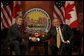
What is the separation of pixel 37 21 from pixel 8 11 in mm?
1262

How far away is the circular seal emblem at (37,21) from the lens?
236 inches

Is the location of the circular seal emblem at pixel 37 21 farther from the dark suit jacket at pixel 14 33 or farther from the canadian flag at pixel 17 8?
the dark suit jacket at pixel 14 33

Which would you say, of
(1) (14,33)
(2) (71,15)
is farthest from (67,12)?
(1) (14,33)

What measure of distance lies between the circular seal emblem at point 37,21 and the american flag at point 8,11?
50cm

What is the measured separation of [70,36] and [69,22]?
3.52 ft

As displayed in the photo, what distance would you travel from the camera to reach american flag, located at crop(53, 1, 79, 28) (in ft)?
16.3

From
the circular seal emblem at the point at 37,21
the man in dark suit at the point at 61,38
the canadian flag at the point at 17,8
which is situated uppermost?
the canadian flag at the point at 17,8

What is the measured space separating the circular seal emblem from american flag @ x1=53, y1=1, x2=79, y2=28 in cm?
48

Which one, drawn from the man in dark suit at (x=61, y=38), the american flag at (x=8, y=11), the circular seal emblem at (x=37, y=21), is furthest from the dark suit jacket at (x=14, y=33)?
the circular seal emblem at (x=37, y=21)

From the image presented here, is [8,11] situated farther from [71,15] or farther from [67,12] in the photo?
[71,15]

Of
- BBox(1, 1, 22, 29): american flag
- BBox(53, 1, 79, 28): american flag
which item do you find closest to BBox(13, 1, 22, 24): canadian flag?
BBox(1, 1, 22, 29): american flag

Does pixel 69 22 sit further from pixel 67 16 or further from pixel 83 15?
pixel 83 15

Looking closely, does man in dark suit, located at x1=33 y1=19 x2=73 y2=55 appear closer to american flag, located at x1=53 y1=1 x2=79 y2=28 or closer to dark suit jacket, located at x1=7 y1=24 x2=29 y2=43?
american flag, located at x1=53 y1=1 x2=79 y2=28

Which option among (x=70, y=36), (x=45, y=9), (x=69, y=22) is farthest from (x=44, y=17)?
(x=70, y=36)
